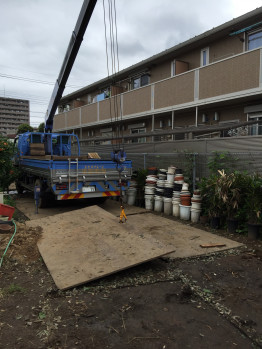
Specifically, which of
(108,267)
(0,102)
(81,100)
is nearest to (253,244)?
(108,267)

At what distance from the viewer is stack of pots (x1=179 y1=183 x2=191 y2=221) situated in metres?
7.32

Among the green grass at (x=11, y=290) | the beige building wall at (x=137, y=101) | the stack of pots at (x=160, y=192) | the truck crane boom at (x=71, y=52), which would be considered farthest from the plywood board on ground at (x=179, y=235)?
the beige building wall at (x=137, y=101)

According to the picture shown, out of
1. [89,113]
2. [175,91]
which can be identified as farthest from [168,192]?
[89,113]

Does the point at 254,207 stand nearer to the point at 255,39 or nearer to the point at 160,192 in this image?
the point at 160,192

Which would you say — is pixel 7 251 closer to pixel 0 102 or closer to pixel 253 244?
pixel 253 244

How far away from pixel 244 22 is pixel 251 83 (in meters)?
3.01

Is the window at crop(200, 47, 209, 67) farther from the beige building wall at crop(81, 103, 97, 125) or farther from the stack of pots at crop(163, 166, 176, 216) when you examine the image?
the beige building wall at crop(81, 103, 97, 125)

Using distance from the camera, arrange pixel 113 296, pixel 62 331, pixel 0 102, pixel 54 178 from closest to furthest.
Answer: pixel 62 331, pixel 113 296, pixel 54 178, pixel 0 102

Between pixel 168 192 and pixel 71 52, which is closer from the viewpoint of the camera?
pixel 168 192

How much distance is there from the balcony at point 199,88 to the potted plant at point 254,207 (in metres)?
5.14

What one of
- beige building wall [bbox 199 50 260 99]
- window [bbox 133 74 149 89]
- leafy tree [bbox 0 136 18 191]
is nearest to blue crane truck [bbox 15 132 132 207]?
leafy tree [bbox 0 136 18 191]

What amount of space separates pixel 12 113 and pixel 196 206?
135757 millimetres

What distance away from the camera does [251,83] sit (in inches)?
382

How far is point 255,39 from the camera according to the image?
11094 mm
